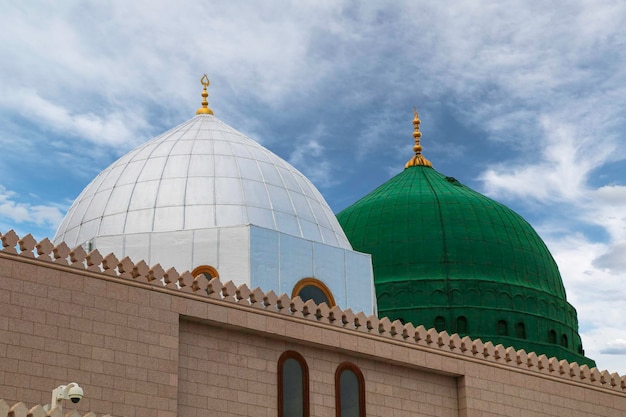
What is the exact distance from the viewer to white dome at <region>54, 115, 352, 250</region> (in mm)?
18859

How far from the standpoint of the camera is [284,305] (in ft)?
52.3

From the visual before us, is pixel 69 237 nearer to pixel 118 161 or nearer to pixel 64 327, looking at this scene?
pixel 118 161

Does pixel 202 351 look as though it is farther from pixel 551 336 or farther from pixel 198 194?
pixel 551 336

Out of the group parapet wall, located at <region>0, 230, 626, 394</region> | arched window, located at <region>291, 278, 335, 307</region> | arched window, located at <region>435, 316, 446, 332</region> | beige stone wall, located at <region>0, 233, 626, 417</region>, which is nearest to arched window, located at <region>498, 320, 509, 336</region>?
arched window, located at <region>435, 316, 446, 332</region>

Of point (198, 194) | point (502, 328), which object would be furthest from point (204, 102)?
point (502, 328)

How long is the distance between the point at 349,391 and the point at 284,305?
5.33 ft

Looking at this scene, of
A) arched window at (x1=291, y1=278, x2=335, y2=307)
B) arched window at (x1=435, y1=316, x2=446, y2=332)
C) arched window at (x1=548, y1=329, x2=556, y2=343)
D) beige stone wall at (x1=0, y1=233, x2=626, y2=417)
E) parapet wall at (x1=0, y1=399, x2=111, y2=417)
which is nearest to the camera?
parapet wall at (x1=0, y1=399, x2=111, y2=417)

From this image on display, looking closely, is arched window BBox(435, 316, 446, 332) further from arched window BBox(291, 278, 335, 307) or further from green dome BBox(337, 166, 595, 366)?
arched window BBox(291, 278, 335, 307)

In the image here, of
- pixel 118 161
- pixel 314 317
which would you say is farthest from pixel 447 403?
pixel 118 161

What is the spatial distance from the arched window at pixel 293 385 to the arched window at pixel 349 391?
1.79 ft

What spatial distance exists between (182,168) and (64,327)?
20.6 ft

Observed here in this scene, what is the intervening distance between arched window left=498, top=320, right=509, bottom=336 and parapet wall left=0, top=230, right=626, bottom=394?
9.94 m

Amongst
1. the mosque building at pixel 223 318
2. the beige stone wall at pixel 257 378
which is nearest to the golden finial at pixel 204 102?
the mosque building at pixel 223 318

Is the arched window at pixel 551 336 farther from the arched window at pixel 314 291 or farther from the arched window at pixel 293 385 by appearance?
the arched window at pixel 293 385
